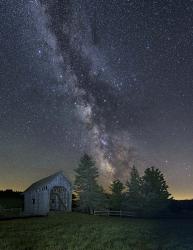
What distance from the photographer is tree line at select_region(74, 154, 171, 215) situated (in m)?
48.3

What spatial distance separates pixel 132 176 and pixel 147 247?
110 ft

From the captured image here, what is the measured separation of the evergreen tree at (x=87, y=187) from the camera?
157 feet

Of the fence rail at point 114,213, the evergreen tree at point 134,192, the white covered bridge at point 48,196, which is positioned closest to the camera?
the fence rail at point 114,213

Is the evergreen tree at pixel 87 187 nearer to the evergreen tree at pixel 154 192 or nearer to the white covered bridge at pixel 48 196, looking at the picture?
the white covered bridge at pixel 48 196

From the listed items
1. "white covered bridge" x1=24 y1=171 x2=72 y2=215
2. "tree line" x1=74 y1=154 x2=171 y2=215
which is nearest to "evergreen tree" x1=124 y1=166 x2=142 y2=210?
"tree line" x1=74 y1=154 x2=171 y2=215

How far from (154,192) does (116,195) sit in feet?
20.0

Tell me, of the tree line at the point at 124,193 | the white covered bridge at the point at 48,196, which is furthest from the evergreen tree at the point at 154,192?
the white covered bridge at the point at 48,196

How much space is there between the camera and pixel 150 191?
51656mm

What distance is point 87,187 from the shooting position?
48.7 m

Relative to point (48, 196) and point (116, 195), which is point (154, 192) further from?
point (48, 196)

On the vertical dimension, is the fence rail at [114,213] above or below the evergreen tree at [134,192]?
below

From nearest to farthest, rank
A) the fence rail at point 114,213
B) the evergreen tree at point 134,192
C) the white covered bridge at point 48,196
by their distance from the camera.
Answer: the fence rail at point 114,213, the white covered bridge at point 48,196, the evergreen tree at point 134,192

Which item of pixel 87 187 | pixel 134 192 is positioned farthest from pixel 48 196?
pixel 134 192

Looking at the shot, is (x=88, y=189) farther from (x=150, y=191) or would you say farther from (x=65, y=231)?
(x=65, y=231)
